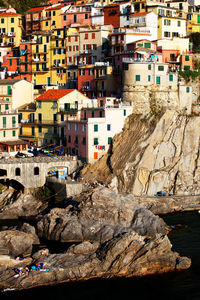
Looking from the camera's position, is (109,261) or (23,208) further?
(23,208)

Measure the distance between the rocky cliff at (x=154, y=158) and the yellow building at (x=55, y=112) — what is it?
30.0ft

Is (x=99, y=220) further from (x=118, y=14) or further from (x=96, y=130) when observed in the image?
(x=118, y=14)

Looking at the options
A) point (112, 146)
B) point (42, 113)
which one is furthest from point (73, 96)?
point (112, 146)

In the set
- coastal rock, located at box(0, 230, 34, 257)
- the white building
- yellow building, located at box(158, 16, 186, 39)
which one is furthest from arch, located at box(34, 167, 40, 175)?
yellow building, located at box(158, 16, 186, 39)

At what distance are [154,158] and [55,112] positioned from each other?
17158 mm

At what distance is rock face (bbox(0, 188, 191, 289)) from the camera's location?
6419cm

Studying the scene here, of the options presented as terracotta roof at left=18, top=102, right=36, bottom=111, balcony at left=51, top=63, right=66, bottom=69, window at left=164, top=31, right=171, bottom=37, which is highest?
window at left=164, top=31, right=171, bottom=37

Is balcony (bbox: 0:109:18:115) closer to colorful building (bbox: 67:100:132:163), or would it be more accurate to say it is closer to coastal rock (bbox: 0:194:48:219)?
colorful building (bbox: 67:100:132:163)

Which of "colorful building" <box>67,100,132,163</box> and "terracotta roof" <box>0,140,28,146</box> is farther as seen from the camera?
"terracotta roof" <box>0,140,28,146</box>

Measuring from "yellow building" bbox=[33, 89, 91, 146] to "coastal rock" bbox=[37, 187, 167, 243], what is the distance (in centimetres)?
2067

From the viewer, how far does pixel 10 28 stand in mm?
121625

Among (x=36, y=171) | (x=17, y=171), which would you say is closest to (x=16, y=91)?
(x=36, y=171)

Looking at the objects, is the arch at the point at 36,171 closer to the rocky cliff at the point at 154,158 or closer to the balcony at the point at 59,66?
the rocky cliff at the point at 154,158

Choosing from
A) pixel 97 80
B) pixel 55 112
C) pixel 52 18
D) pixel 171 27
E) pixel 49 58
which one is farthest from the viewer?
pixel 52 18
